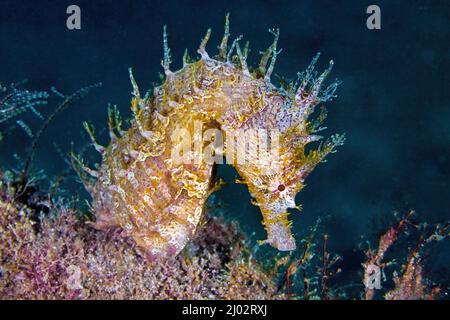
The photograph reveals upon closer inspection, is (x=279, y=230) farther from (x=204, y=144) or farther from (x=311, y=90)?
(x=311, y=90)

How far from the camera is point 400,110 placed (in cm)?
1302

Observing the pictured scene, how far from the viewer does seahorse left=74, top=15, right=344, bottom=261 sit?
128 inches

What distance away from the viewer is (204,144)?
Result: 3.38 m

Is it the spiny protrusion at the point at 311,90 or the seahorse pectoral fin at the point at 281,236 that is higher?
the spiny protrusion at the point at 311,90

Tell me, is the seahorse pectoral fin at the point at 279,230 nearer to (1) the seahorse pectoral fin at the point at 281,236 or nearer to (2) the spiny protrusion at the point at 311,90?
(1) the seahorse pectoral fin at the point at 281,236

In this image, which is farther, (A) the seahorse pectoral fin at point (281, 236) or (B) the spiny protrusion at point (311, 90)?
(A) the seahorse pectoral fin at point (281, 236)

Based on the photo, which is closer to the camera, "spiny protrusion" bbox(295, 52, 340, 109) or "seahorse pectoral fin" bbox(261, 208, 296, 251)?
"spiny protrusion" bbox(295, 52, 340, 109)

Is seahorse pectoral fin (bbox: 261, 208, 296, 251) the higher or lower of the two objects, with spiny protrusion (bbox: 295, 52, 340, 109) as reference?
lower

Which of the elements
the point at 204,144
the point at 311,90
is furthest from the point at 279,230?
the point at 311,90

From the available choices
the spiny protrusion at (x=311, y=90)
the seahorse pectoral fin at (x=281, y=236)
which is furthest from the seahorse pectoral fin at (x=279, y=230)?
the spiny protrusion at (x=311, y=90)

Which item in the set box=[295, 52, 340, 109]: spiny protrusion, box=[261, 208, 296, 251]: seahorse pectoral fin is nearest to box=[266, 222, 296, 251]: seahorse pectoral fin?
box=[261, 208, 296, 251]: seahorse pectoral fin

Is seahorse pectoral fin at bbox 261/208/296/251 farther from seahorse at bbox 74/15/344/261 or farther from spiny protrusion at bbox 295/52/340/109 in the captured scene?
spiny protrusion at bbox 295/52/340/109

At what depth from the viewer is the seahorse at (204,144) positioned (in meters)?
3.24
